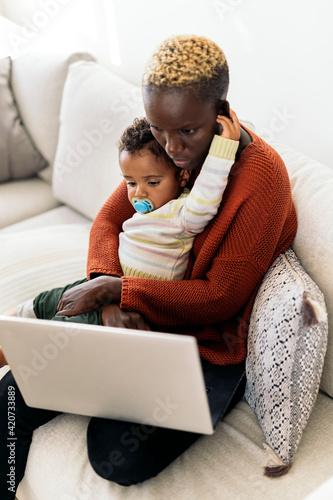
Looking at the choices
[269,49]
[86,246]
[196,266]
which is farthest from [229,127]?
[86,246]

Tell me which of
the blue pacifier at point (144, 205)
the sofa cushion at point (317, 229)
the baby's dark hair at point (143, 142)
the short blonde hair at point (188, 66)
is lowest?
the sofa cushion at point (317, 229)

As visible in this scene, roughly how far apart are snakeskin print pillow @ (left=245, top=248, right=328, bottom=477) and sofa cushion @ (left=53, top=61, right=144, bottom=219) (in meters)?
0.85

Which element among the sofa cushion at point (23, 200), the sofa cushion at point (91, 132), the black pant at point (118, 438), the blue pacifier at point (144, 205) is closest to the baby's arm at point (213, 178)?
the blue pacifier at point (144, 205)

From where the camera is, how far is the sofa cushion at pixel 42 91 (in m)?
2.11

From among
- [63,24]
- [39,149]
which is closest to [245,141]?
[39,149]

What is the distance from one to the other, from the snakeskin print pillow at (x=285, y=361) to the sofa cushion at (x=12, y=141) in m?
1.39

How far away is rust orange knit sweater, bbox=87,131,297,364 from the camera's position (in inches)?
45.8

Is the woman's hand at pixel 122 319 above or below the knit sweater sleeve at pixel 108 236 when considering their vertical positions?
below

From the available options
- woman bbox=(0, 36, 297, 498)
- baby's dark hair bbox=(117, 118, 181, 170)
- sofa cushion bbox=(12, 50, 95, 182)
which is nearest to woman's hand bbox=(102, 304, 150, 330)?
woman bbox=(0, 36, 297, 498)

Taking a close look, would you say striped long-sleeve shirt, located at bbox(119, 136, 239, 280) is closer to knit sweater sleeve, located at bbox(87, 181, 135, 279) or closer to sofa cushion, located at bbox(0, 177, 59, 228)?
knit sweater sleeve, located at bbox(87, 181, 135, 279)

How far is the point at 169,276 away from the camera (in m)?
1.33

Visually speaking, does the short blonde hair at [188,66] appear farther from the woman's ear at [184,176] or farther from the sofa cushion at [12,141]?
the sofa cushion at [12,141]

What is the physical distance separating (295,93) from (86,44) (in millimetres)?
1179

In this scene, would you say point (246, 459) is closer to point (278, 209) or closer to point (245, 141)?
point (278, 209)
